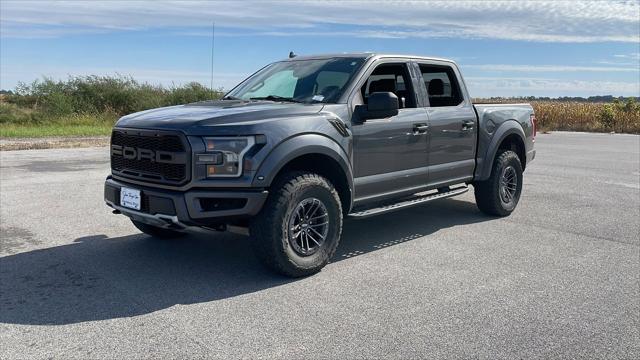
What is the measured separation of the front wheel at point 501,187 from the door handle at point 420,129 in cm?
162

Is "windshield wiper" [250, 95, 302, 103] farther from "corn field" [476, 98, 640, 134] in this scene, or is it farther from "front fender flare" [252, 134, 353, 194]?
"corn field" [476, 98, 640, 134]

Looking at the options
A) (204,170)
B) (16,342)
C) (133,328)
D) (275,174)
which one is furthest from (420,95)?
(16,342)

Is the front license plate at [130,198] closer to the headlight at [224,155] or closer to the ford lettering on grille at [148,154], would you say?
the ford lettering on grille at [148,154]

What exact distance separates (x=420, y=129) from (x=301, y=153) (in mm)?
1776

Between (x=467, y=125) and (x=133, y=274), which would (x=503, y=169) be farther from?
(x=133, y=274)

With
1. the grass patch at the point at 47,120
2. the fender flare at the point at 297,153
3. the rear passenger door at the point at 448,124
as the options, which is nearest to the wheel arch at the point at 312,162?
the fender flare at the point at 297,153

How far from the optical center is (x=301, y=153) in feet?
15.8

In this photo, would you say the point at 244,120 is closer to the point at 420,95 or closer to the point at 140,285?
the point at 140,285

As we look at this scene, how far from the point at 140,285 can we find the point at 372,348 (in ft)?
6.99

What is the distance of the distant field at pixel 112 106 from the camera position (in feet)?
89.8

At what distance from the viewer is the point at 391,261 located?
5.46 metres

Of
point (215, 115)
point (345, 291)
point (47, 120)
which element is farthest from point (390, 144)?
point (47, 120)

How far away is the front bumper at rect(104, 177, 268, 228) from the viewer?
4.46 m

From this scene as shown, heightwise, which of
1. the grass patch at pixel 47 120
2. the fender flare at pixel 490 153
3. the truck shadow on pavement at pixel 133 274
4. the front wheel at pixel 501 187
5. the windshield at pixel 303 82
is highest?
the windshield at pixel 303 82
